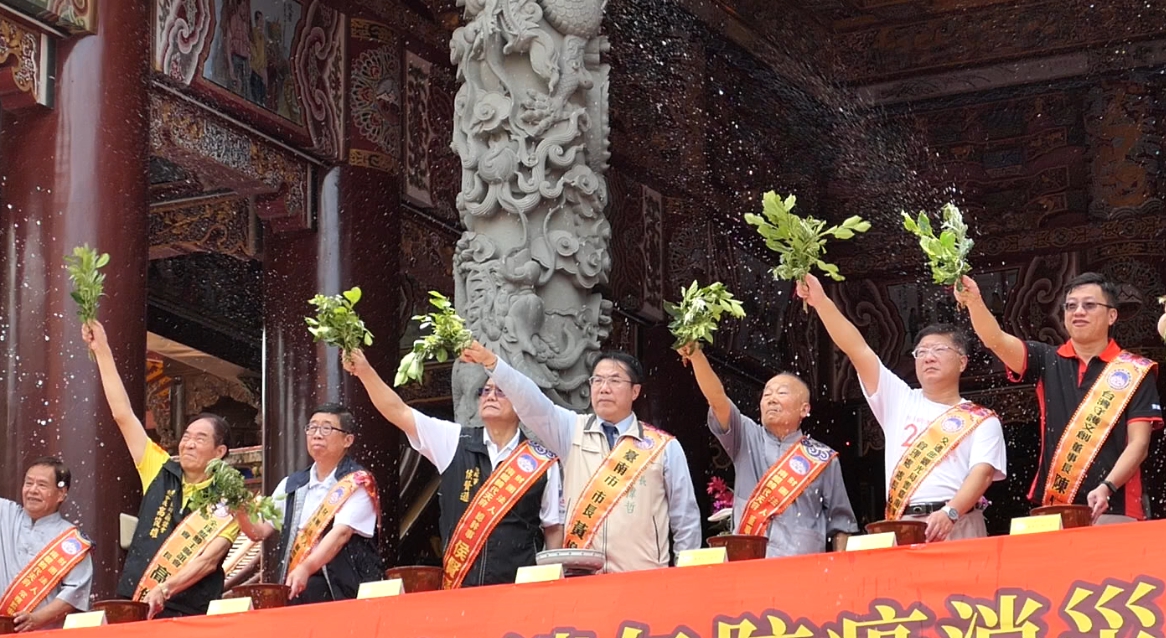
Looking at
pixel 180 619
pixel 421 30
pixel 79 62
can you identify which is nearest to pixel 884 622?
pixel 180 619

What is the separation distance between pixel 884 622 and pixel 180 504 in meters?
2.70

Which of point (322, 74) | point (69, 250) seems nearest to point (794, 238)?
point (69, 250)

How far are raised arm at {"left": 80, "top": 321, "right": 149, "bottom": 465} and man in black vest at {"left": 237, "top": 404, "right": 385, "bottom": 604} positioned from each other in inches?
23.6

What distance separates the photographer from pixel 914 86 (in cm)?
1377

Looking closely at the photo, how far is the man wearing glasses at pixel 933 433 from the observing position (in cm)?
644

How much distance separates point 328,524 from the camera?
6852 mm

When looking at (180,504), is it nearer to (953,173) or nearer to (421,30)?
(421,30)

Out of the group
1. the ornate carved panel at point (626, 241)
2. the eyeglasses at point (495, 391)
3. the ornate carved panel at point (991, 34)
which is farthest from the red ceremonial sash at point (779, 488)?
the ornate carved panel at point (991, 34)

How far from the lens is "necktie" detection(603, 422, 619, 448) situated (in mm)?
6910

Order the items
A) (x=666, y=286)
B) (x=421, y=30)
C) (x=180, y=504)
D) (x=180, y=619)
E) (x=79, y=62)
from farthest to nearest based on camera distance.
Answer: (x=666, y=286) < (x=421, y=30) < (x=79, y=62) < (x=180, y=504) < (x=180, y=619)

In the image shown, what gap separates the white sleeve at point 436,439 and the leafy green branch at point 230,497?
1.71 ft

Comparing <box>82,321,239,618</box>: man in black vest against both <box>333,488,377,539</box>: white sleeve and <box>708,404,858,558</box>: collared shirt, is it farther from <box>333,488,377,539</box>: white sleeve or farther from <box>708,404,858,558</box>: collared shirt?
<box>708,404,858,558</box>: collared shirt

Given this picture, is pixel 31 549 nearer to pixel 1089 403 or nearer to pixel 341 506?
pixel 341 506

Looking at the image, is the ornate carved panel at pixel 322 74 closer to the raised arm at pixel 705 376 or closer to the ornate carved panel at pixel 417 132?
the ornate carved panel at pixel 417 132
